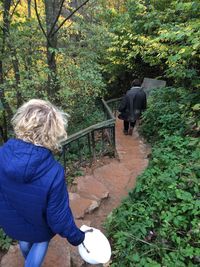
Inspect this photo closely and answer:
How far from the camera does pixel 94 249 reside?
2645 millimetres

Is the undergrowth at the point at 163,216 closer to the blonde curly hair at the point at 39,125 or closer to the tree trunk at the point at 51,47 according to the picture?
the blonde curly hair at the point at 39,125

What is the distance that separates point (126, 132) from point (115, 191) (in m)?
3.98

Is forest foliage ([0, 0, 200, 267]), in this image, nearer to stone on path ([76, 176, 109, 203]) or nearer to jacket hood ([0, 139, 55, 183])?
stone on path ([76, 176, 109, 203])

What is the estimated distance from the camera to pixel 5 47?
22.2 feet

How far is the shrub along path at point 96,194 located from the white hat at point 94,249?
101cm

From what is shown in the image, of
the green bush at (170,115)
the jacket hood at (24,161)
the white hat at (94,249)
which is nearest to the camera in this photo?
the jacket hood at (24,161)

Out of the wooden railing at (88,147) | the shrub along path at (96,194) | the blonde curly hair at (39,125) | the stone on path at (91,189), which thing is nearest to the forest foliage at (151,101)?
the shrub along path at (96,194)

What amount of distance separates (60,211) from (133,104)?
6.73 metres

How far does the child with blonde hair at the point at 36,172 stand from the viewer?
2.23 metres

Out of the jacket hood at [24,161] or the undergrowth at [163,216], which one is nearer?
the jacket hood at [24,161]

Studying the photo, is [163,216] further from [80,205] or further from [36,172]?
[36,172]

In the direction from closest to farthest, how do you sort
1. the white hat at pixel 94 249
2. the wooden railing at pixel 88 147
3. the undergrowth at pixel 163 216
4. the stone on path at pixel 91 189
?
the white hat at pixel 94 249 → the undergrowth at pixel 163 216 → the stone on path at pixel 91 189 → the wooden railing at pixel 88 147

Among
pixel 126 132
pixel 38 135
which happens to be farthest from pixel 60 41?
pixel 38 135

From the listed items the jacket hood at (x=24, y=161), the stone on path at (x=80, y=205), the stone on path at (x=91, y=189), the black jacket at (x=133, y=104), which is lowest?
the stone on path at (x=91, y=189)
